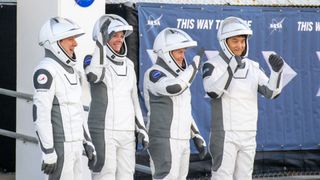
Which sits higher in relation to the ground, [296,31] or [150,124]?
[296,31]

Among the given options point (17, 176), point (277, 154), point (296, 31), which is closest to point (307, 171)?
point (277, 154)

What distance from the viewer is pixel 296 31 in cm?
1145

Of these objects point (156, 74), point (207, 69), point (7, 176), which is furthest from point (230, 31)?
point (7, 176)

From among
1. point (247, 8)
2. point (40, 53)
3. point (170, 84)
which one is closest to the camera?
point (170, 84)

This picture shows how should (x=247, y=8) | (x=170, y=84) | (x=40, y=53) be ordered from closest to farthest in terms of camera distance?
(x=170, y=84)
(x=40, y=53)
(x=247, y=8)

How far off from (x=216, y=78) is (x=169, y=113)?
0.52m

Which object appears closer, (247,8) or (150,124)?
(150,124)

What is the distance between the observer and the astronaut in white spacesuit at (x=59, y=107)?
7.43m

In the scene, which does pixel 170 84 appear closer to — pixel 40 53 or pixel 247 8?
pixel 40 53

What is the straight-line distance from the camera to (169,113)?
8273 millimetres

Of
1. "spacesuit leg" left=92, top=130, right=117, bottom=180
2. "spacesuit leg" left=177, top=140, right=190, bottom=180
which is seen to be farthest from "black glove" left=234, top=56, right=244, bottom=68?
"spacesuit leg" left=92, top=130, right=117, bottom=180

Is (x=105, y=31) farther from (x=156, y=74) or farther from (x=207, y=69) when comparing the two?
(x=207, y=69)

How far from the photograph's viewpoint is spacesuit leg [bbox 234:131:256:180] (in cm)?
838

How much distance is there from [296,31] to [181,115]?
3.56 metres
